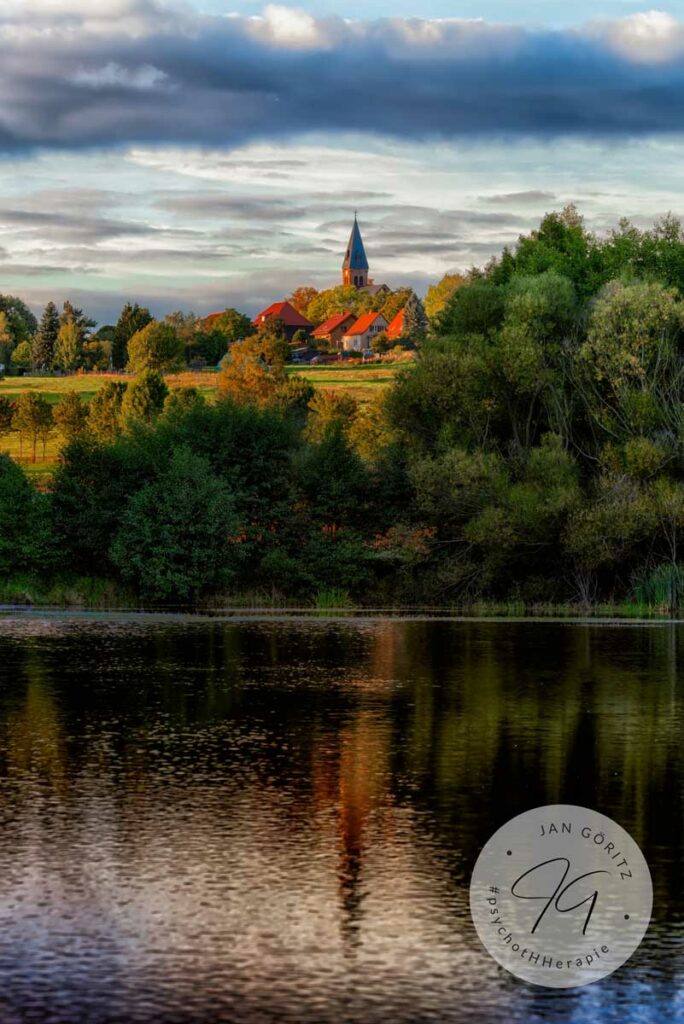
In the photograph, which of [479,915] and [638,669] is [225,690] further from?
[479,915]

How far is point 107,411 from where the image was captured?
92625 mm

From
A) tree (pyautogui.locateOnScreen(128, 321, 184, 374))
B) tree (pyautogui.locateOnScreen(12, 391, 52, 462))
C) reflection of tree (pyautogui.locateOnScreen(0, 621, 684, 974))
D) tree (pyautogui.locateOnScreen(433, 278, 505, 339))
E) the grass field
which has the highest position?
tree (pyautogui.locateOnScreen(128, 321, 184, 374))

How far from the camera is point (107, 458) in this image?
184 feet

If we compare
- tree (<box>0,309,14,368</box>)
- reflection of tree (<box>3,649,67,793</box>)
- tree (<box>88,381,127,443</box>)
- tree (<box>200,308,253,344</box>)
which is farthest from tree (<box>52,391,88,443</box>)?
tree (<box>200,308,253,344</box>)

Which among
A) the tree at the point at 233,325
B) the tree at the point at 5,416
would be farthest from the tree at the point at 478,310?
the tree at the point at 233,325

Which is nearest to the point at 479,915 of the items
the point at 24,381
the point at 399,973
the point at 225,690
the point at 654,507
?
the point at 399,973

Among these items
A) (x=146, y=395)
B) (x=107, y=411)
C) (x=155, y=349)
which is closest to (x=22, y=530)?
(x=107, y=411)

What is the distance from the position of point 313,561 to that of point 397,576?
3333 mm

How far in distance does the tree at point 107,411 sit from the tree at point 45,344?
4996 cm

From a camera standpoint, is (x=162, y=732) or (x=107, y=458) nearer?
(x=162, y=732)

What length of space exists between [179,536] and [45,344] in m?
106

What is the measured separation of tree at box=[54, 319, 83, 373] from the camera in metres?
144

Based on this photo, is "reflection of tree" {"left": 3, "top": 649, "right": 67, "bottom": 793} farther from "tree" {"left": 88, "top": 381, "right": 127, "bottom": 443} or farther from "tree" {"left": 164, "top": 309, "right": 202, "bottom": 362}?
"tree" {"left": 164, "top": 309, "right": 202, "bottom": 362}

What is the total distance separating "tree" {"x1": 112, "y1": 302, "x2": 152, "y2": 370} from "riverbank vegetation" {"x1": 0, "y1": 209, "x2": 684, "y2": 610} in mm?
89261
